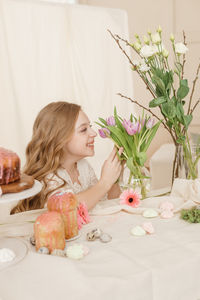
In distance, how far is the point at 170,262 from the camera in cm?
74

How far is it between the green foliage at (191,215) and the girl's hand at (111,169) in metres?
0.30

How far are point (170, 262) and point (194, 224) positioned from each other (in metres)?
0.24

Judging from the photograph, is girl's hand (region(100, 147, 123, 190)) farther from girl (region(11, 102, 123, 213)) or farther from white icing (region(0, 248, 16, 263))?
white icing (region(0, 248, 16, 263))

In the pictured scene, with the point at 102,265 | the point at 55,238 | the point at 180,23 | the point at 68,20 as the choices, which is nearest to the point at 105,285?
the point at 102,265

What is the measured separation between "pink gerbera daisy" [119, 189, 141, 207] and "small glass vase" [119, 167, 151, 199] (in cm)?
5

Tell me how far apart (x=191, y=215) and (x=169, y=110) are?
345 millimetres

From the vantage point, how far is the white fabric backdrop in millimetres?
1682

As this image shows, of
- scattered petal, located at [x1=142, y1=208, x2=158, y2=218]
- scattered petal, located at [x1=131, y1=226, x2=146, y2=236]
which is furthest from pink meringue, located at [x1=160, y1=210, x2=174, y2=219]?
scattered petal, located at [x1=131, y1=226, x2=146, y2=236]

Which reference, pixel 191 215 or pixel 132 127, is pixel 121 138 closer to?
pixel 132 127

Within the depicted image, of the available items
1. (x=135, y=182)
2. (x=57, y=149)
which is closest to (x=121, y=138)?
(x=135, y=182)

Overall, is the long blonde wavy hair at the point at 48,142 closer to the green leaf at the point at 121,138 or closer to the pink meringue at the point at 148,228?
the green leaf at the point at 121,138

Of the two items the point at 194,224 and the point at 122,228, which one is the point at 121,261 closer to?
the point at 122,228

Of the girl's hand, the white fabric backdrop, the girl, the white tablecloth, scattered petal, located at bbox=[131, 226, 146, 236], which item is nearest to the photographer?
the white tablecloth

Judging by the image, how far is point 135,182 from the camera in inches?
44.8
